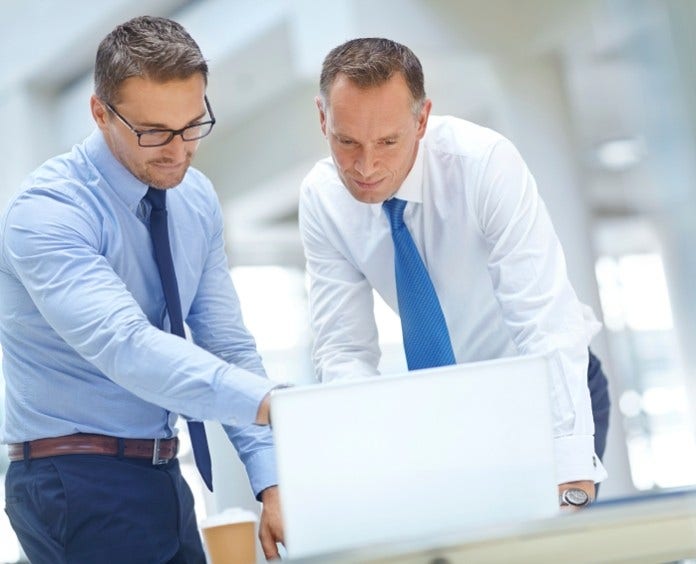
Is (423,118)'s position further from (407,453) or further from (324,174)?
(407,453)

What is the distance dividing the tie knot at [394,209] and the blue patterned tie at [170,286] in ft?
1.47

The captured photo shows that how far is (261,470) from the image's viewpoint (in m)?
1.80

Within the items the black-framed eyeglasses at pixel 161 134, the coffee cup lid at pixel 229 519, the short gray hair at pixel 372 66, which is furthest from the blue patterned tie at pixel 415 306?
the coffee cup lid at pixel 229 519

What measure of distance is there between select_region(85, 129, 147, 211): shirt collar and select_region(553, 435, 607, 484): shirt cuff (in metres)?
0.80

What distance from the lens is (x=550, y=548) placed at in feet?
3.09

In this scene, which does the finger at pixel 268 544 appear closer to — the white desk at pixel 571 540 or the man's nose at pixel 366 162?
the man's nose at pixel 366 162

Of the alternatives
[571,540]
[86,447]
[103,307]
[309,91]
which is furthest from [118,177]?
[309,91]

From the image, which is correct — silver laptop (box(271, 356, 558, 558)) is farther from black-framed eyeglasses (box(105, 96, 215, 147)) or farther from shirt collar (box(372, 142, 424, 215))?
shirt collar (box(372, 142, 424, 215))

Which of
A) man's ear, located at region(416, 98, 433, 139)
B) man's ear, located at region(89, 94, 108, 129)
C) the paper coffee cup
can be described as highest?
man's ear, located at region(89, 94, 108, 129)

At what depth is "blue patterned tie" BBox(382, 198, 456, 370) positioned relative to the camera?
6.31ft

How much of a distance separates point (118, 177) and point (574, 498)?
904 millimetres

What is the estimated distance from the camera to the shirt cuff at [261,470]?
70.4 inches

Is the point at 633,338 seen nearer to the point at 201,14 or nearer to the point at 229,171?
the point at 229,171

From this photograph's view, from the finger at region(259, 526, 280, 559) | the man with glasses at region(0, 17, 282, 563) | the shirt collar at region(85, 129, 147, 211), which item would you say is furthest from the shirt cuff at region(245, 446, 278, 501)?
the shirt collar at region(85, 129, 147, 211)
